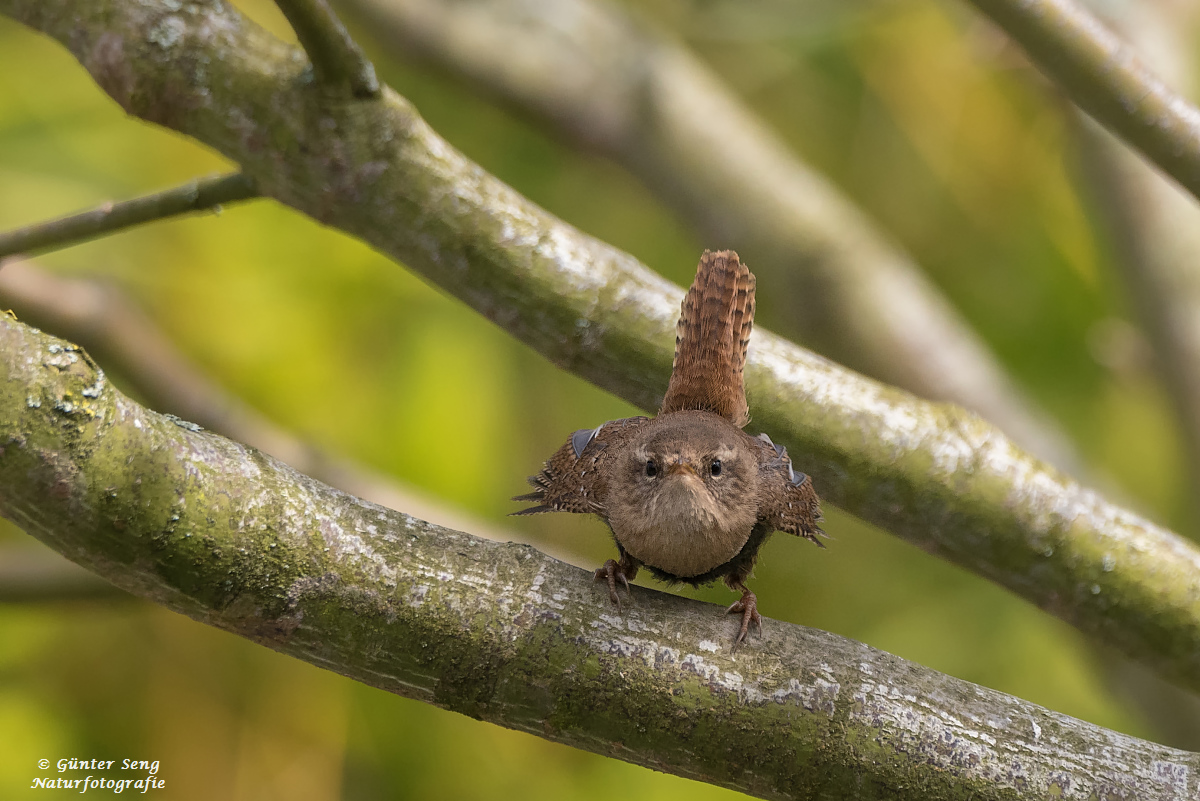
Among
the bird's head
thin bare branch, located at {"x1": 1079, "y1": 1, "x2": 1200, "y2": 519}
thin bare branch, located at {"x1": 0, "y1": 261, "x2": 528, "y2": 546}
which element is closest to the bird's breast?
the bird's head

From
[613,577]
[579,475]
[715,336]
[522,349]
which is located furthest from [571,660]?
[522,349]

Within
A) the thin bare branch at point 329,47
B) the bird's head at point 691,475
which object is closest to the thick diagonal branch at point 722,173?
the bird's head at point 691,475

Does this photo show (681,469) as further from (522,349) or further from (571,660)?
(522,349)

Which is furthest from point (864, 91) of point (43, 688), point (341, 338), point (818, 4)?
point (43, 688)

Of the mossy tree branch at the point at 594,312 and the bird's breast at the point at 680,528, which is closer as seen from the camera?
the bird's breast at the point at 680,528

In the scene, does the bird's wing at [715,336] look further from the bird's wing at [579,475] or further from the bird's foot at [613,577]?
the bird's foot at [613,577]

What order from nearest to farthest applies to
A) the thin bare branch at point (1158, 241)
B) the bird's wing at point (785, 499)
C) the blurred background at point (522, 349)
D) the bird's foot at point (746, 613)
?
1. the bird's foot at point (746, 613)
2. the bird's wing at point (785, 499)
3. the thin bare branch at point (1158, 241)
4. the blurred background at point (522, 349)
